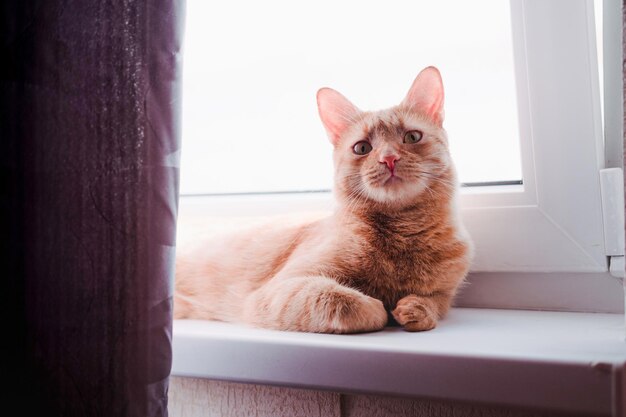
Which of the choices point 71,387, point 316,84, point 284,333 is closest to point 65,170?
point 71,387

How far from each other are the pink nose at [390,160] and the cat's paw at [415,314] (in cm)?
23

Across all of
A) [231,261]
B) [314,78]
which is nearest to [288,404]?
[231,261]

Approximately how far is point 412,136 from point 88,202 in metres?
0.58

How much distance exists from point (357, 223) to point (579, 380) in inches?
17.6

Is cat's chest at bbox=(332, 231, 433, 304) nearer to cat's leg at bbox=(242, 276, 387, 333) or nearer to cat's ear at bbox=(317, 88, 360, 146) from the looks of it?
cat's leg at bbox=(242, 276, 387, 333)

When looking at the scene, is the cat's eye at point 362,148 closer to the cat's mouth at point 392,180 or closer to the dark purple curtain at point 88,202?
the cat's mouth at point 392,180

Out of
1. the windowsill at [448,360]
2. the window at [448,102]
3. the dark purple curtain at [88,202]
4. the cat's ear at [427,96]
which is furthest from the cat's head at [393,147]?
the dark purple curtain at [88,202]

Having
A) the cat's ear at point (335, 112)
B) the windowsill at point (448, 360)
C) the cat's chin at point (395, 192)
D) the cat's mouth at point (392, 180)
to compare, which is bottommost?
the windowsill at point (448, 360)

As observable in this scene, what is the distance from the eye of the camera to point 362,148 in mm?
962

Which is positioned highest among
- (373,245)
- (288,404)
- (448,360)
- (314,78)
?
(314,78)

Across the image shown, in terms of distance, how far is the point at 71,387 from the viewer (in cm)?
69

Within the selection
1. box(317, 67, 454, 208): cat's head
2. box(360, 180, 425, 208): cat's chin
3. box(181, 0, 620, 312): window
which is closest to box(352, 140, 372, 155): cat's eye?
box(317, 67, 454, 208): cat's head

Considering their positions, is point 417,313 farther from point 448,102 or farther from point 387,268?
point 448,102

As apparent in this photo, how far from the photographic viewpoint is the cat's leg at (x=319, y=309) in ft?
2.44
